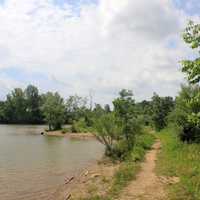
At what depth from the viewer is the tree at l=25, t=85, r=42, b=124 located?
5171 inches

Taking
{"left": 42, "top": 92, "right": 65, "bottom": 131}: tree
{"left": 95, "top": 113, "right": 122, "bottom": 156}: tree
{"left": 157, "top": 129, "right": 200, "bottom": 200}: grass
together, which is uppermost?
{"left": 42, "top": 92, "right": 65, "bottom": 131}: tree

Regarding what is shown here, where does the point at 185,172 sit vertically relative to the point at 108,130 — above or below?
below

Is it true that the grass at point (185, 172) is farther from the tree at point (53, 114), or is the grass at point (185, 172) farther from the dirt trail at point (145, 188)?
the tree at point (53, 114)

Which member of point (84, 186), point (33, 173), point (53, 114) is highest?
point (53, 114)

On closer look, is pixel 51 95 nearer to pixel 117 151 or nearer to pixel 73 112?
pixel 73 112

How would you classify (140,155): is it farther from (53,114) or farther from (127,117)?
(53,114)

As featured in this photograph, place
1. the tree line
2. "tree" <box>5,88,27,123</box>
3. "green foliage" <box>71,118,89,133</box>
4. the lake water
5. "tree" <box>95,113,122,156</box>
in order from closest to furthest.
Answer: the tree line, the lake water, "tree" <box>95,113,122,156</box>, "green foliage" <box>71,118,89,133</box>, "tree" <box>5,88,27,123</box>

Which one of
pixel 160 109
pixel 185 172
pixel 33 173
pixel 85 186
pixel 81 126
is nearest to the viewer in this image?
pixel 85 186

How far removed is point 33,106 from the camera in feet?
435

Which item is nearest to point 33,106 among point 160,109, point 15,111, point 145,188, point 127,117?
point 15,111

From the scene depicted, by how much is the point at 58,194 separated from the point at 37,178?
500cm

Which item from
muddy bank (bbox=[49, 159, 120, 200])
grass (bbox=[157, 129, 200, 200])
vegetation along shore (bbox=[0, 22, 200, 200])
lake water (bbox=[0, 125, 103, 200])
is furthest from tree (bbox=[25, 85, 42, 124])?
muddy bank (bbox=[49, 159, 120, 200])

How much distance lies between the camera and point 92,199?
14.7 meters

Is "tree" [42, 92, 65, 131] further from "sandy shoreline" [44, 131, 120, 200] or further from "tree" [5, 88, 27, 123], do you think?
"sandy shoreline" [44, 131, 120, 200]
